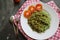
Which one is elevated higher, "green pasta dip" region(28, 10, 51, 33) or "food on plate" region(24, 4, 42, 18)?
"food on plate" region(24, 4, 42, 18)

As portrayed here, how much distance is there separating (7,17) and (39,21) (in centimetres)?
20

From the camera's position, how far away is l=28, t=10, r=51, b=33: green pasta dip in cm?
99

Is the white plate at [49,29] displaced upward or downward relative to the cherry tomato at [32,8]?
downward

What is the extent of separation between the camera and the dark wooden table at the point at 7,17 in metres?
1.04

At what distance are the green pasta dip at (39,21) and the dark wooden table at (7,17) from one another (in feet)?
0.31

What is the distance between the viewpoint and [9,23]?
1062 millimetres

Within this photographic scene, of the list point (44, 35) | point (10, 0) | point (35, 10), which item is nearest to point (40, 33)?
point (44, 35)

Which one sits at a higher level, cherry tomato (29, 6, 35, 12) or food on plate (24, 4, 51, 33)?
cherry tomato (29, 6, 35, 12)

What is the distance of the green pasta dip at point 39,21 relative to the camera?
0.99 metres

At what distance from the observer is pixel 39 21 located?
99 centimetres

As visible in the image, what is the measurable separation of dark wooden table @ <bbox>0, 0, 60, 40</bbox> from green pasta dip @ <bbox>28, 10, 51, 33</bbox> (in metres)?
0.09

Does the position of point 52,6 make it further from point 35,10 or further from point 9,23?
point 9,23

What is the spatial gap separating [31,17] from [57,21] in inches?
5.7

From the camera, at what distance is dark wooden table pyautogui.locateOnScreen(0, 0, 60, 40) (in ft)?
3.41
